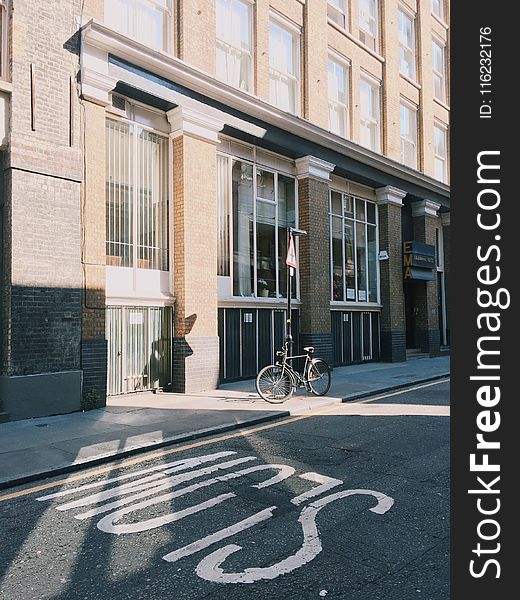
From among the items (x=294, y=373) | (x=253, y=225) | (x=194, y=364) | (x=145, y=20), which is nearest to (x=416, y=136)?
(x=253, y=225)

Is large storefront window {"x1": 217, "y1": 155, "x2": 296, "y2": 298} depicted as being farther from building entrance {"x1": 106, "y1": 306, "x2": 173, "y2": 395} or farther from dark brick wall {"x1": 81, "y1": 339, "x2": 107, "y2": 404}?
dark brick wall {"x1": 81, "y1": 339, "x2": 107, "y2": 404}

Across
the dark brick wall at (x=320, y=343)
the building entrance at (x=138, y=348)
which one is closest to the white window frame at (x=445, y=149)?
the dark brick wall at (x=320, y=343)

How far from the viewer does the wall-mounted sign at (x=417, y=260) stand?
20125 millimetres

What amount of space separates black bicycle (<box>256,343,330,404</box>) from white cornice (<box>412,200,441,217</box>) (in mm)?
12045

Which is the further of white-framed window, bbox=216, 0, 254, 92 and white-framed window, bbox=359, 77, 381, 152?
white-framed window, bbox=359, 77, 381, 152

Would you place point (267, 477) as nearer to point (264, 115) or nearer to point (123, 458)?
point (123, 458)

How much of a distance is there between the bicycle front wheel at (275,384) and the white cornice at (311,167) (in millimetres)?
7150

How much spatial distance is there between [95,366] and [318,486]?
618 cm

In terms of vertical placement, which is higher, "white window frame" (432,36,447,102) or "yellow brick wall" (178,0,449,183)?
"white window frame" (432,36,447,102)

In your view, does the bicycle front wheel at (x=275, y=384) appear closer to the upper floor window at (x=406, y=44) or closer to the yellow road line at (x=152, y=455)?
the yellow road line at (x=152, y=455)

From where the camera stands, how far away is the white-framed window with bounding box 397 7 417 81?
70.1ft

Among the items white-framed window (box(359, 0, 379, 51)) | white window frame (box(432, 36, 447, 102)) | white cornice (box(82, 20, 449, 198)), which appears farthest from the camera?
white window frame (box(432, 36, 447, 102))

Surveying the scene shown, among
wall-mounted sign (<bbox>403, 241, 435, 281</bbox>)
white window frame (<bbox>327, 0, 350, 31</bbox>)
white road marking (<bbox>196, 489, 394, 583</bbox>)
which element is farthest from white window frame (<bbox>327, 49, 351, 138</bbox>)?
white road marking (<bbox>196, 489, 394, 583</bbox>)

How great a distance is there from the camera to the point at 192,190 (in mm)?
12477
